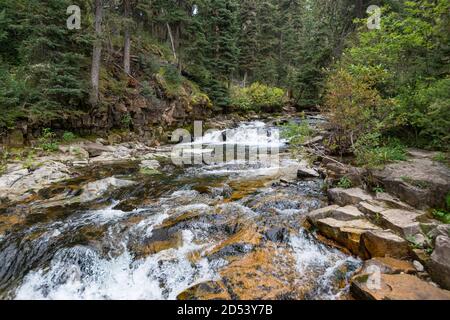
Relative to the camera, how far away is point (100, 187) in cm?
812

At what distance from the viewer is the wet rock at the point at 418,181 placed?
583 cm

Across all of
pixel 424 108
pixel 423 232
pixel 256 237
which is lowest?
pixel 256 237

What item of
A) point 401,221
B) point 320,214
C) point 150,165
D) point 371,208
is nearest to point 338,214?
point 320,214

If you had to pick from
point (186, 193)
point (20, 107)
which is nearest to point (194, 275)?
point (186, 193)

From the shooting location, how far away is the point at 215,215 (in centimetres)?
635

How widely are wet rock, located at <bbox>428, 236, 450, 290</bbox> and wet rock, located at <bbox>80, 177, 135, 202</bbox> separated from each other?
7.68 meters

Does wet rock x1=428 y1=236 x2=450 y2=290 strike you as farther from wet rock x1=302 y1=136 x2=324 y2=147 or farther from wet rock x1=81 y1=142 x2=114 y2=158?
wet rock x1=81 y1=142 x2=114 y2=158

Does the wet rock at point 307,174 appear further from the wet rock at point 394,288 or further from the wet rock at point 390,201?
the wet rock at point 394,288

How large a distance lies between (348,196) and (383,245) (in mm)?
1941

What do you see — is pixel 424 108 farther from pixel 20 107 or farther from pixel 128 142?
pixel 20 107

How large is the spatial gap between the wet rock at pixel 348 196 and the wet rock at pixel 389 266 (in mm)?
1881

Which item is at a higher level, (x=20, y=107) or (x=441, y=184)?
(x=20, y=107)

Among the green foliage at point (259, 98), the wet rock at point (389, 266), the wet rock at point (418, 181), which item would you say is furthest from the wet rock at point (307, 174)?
the green foliage at point (259, 98)

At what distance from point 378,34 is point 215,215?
33.3ft
